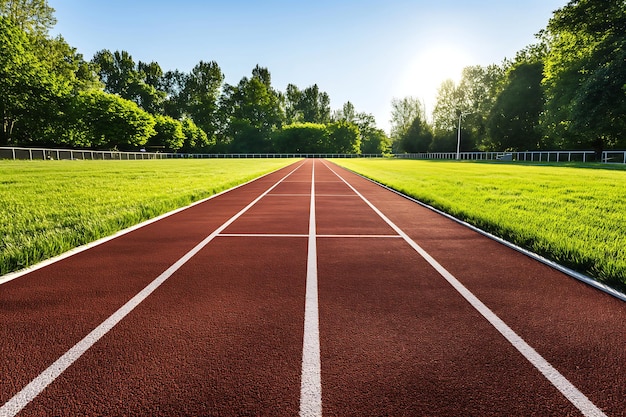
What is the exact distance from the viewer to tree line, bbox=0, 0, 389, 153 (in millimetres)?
48531

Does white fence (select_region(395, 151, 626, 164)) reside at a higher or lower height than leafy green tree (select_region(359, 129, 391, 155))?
lower

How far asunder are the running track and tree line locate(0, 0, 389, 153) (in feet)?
180

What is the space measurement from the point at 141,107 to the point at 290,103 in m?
49.4

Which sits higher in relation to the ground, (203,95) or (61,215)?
(203,95)

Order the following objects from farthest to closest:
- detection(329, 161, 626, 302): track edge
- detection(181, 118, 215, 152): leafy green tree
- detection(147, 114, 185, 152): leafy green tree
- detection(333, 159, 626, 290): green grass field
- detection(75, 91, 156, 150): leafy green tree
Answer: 1. detection(181, 118, 215, 152): leafy green tree
2. detection(147, 114, 185, 152): leafy green tree
3. detection(75, 91, 156, 150): leafy green tree
4. detection(333, 159, 626, 290): green grass field
5. detection(329, 161, 626, 302): track edge

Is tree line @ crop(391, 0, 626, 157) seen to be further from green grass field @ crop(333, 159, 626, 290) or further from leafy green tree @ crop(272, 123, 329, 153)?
leafy green tree @ crop(272, 123, 329, 153)

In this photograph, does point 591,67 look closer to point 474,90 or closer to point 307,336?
Answer: point 307,336

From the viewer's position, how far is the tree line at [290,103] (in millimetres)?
32800

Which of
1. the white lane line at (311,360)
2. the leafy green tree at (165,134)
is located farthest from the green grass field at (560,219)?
the leafy green tree at (165,134)

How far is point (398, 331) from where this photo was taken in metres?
3.26

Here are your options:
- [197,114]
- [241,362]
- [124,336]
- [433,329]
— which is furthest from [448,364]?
[197,114]

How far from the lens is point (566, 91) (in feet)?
124

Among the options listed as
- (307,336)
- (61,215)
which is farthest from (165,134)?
(307,336)

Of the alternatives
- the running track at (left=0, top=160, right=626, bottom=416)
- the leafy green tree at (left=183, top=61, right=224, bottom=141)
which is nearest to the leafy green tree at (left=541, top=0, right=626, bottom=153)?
the running track at (left=0, top=160, right=626, bottom=416)
